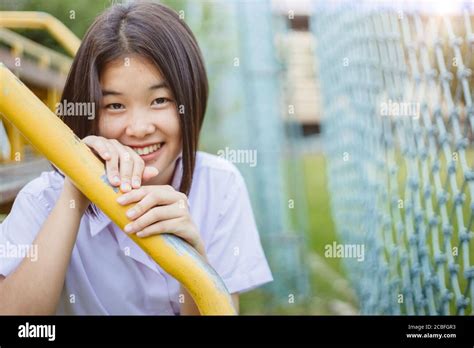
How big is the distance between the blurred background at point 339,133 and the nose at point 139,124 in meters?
0.31

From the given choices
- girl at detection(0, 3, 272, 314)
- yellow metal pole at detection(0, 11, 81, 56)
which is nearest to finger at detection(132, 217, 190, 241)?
girl at detection(0, 3, 272, 314)

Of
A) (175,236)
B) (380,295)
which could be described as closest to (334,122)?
(380,295)

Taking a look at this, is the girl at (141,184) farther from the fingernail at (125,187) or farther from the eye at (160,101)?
the fingernail at (125,187)

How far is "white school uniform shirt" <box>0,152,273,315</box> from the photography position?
141 cm

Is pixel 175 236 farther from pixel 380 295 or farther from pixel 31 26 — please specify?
pixel 380 295

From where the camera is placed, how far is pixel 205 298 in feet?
3.61

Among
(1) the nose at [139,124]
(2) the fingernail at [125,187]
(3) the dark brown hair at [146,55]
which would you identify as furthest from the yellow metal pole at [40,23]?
(2) the fingernail at [125,187]

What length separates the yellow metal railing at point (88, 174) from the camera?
3.52 feet

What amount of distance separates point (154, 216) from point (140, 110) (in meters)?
0.34

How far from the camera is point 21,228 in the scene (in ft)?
4.47

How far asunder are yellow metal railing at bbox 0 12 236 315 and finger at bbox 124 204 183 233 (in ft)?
0.05

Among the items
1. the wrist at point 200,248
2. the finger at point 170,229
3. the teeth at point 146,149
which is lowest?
the wrist at point 200,248

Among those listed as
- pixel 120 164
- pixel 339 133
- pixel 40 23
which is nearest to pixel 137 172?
pixel 120 164

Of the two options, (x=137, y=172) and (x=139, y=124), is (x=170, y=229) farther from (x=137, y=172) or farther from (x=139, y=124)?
(x=139, y=124)
